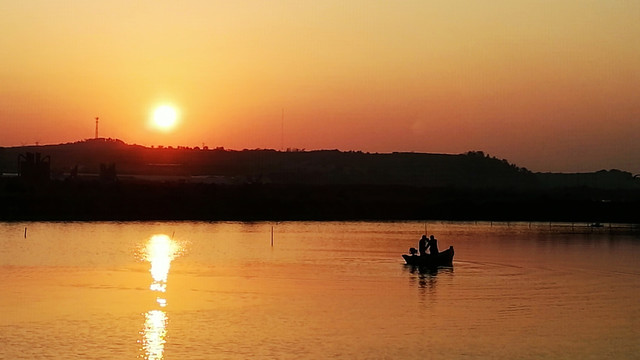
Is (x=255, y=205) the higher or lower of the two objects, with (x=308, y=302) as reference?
higher

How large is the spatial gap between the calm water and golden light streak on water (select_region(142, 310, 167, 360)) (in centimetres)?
7

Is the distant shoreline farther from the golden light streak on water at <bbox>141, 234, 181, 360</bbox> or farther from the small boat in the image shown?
the small boat

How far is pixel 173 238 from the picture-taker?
83438 mm

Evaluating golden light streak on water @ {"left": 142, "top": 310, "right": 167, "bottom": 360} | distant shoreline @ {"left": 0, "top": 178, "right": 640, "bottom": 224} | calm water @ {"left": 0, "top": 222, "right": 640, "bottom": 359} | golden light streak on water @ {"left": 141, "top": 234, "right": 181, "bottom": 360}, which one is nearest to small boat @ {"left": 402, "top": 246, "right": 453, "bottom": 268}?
calm water @ {"left": 0, "top": 222, "right": 640, "bottom": 359}

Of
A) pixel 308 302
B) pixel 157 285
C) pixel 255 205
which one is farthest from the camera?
pixel 255 205

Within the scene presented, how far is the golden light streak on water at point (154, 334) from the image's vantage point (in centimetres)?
2806

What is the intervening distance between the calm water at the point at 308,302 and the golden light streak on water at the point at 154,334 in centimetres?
7

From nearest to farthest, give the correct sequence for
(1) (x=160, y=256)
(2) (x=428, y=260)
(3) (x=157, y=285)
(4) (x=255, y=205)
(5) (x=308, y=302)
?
(5) (x=308, y=302) → (3) (x=157, y=285) → (2) (x=428, y=260) → (1) (x=160, y=256) → (4) (x=255, y=205)

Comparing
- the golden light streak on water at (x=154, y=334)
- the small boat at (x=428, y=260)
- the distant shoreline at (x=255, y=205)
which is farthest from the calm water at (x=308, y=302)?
the distant shoreline at (x=255, y=205)

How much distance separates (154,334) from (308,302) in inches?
Result: 380

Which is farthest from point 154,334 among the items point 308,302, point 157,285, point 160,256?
point 160,256

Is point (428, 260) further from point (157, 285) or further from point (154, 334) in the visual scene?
point (154, 334)

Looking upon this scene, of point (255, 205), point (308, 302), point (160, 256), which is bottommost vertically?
point (308, 302)

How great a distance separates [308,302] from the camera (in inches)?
1564
